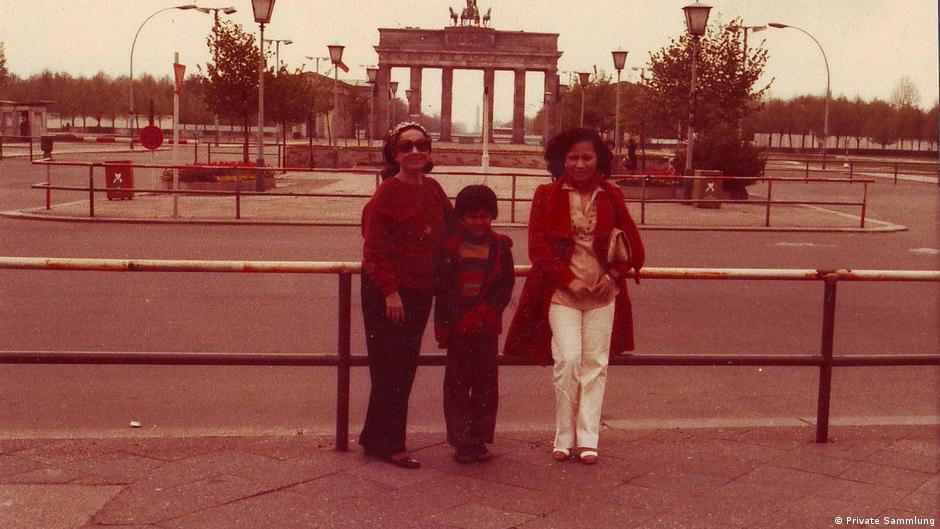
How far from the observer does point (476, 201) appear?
16.9ft

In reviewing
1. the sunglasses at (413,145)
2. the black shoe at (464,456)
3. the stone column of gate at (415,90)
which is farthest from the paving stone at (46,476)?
the stone column of gate at (415,90)

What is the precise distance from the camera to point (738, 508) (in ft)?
15.2

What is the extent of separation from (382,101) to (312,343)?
87.2 meters

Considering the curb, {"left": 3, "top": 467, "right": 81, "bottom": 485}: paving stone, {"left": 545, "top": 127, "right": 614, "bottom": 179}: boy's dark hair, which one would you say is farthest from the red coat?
the curb

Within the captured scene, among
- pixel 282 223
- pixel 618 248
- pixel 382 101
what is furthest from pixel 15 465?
pixel 382 101

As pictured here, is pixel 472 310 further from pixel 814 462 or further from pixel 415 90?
pixel 415 90

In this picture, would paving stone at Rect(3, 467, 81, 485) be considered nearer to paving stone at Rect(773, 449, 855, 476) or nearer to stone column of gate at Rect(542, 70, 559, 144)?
paving stone at Rect(773, 449, 855, 476)

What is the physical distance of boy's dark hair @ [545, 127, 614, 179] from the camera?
17.4 ft

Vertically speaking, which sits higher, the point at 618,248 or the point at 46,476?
the point at 618,248

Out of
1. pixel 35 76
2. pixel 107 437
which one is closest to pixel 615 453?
pixel 107 437

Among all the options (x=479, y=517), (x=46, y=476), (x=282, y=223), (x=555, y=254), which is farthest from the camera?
(x=282, y=223)

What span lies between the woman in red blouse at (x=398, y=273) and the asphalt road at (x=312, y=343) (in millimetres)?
970

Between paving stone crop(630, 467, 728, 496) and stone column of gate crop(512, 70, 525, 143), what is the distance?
88070 millimetres

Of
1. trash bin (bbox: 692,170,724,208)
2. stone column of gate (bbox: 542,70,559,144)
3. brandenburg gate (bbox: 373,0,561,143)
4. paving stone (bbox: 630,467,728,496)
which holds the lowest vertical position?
paving stone (bbox: 630,467,728,496)
